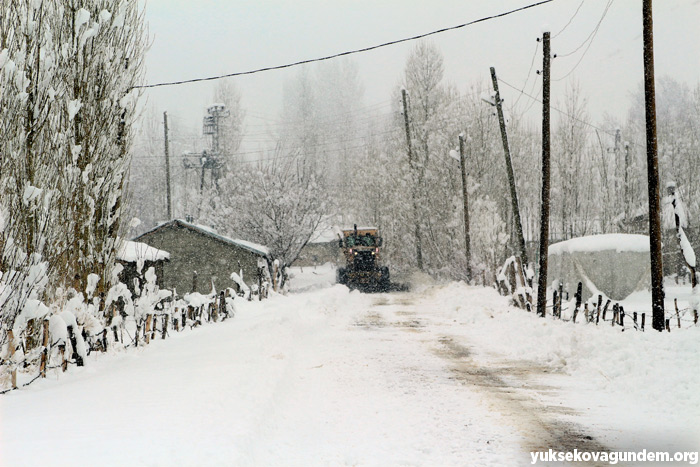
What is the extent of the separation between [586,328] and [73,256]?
9812 millimetres

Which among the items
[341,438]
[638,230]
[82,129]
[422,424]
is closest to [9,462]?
[341,438]

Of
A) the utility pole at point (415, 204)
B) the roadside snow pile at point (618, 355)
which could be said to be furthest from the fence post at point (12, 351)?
the utility pole at point (415, 204)

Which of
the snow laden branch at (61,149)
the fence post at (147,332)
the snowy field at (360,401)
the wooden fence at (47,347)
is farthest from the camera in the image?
the fence post at (147,332)

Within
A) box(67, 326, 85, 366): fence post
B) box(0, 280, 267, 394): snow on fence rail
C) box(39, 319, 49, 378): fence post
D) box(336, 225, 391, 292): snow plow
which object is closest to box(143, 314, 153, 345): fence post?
box(0, 280, 267, 394): snow on fence rail

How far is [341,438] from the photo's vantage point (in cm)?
615

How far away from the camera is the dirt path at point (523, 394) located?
19.4 ft

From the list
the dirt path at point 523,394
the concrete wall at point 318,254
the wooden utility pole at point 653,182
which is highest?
the wooden utility pole at point 653,182

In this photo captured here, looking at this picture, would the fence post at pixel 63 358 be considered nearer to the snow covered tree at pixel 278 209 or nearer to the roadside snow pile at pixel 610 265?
the roadside snow pile at pixel 610 265

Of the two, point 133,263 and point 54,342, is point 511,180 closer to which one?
point 133,263

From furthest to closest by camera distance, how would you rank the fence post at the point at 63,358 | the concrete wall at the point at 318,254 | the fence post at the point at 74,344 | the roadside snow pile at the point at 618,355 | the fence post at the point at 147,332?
the concrete wall at the point at 318,254
the fence post at the point at 147,332
the fence post at the point at 74,344
the fence post at the point at 63,358
the roadside snow pile at the point at 618,355

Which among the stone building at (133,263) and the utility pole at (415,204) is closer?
the stone building at (133,263)

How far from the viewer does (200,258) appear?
32062mm

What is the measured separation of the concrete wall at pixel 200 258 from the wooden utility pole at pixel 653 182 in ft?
74.5

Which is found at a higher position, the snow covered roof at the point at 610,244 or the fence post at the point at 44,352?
the snow covered roof at the point at 610,244
